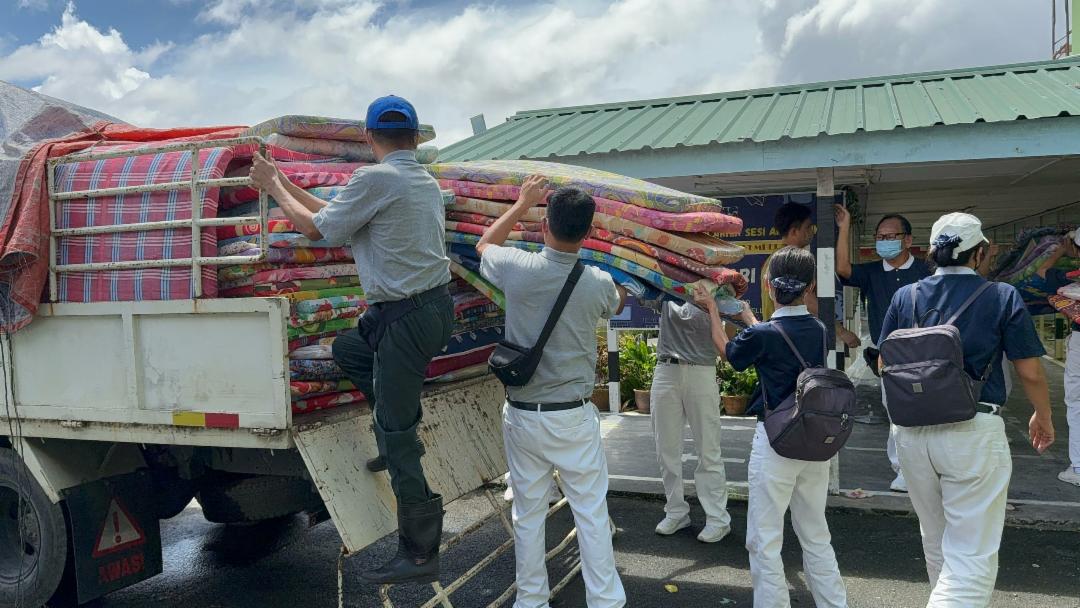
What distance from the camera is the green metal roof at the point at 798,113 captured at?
222 inches

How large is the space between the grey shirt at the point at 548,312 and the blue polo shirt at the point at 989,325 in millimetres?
1510

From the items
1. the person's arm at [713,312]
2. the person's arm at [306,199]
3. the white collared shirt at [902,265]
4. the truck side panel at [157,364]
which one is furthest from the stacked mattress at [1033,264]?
the truck side panel at [157,364]

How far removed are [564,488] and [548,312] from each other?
2.73 feet

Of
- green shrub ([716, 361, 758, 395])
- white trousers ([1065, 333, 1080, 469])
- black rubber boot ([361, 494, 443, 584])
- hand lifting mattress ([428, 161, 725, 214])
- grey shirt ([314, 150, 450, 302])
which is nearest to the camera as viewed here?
grey shirt ([314, 150, 450, 302])

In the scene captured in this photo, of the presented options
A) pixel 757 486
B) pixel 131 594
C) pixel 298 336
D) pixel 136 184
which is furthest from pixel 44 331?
pixel 757 486

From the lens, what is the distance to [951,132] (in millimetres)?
5348

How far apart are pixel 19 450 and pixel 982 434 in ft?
14.9

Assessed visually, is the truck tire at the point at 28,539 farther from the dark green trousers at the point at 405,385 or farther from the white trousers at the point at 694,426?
the white trousers at the point at 694,426

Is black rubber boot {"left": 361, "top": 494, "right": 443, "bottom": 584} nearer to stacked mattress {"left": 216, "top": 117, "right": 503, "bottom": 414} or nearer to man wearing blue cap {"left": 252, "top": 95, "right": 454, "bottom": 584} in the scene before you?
man wearing blue cap {"left": 252, "top": 95, "right": 454, "bottom": 584}

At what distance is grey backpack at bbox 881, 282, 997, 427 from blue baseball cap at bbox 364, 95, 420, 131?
7.42ft

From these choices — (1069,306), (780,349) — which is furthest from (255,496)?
(1069,306)

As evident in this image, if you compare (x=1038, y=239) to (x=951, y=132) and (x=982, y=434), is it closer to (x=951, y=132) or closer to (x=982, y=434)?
(x=951, y=132)

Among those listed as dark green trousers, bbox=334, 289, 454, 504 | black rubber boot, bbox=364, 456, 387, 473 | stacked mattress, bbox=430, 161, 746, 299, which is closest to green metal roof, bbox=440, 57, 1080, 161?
stacked mattress, bbox=430, 161, 746, 299

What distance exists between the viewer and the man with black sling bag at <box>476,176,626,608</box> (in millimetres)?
3627
